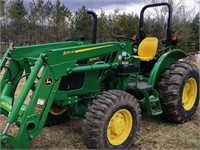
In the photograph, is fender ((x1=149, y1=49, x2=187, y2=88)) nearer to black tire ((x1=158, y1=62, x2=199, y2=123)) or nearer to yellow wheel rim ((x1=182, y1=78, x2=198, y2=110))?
black tire ((x1=158, y1=62, x2=199, y2=123))

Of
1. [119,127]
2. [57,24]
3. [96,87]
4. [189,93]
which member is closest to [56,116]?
[96,87]

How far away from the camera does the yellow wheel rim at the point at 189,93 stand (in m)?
5.57

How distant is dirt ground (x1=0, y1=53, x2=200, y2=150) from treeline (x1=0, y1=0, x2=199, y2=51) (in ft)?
45.8

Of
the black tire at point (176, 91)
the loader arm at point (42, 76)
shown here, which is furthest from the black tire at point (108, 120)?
the black tire at point (176, 91)

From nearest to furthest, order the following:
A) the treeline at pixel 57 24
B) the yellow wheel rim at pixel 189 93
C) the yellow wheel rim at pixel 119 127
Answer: the yellow wheel rim at pixel 119 127 → the yellow wheel rim at pixel 189 93 → the treeline at pixel 57 24

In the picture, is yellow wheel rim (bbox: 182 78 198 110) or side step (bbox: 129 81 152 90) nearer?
side step (bbox: 129 81 152 90)

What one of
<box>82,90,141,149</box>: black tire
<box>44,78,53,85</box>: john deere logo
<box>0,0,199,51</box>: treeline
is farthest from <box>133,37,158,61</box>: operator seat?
<box>0,0,199,51</box>: treeline

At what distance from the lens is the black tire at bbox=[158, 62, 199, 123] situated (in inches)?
201

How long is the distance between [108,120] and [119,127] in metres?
0.29

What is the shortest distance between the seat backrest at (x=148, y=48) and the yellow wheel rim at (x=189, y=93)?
0.83 m

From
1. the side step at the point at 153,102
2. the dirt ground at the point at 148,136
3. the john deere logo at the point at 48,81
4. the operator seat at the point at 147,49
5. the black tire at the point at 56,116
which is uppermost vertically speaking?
the operator seat at the point at 147,49

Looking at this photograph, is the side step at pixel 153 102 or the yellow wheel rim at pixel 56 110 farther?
the yellow wheel rim at pixel 56 110

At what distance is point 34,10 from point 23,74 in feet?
65.2

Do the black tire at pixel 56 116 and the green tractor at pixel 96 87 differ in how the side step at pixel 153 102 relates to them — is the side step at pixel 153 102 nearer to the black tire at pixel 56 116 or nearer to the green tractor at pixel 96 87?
the green tractor at pixel 96 87
